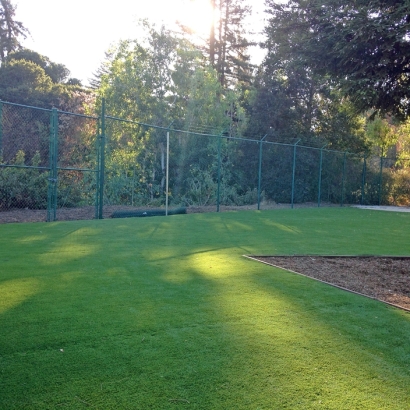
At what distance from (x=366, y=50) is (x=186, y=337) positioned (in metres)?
5.25

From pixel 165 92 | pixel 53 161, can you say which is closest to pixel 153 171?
pixel 53 161

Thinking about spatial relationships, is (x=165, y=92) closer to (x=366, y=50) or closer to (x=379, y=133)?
(x=379, y=133)

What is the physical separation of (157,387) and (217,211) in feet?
41.0

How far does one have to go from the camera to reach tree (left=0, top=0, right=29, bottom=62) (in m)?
31.5

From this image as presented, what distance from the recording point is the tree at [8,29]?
31.5 m

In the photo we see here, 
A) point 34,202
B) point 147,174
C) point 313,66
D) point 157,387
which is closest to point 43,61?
point 147,174

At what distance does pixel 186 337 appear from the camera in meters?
3.09

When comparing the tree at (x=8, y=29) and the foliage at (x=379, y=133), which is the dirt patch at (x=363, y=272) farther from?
the tree at (x=8, y=29)

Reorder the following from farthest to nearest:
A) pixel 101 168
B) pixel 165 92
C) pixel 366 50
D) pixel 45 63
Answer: pixel 45 63
pixel 165 92
pixel 101 168
pixel 366 50

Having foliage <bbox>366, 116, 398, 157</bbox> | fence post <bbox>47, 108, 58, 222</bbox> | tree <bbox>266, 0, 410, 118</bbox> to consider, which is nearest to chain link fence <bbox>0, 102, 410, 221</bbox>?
fence post <bbox>47, 108, 58, 222</bbox>

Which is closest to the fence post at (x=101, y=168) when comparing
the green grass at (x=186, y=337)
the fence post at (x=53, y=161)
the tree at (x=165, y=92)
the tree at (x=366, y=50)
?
the fence post at (x=53, y=161)

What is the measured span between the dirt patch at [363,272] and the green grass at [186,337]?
0.36 metres

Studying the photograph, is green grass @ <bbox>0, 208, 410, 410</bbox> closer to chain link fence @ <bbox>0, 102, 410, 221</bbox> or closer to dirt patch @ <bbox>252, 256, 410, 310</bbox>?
dirt patch @ <bbox>252, 256, 410, 310</bbox>

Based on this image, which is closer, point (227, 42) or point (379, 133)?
→ point (379, 133)
